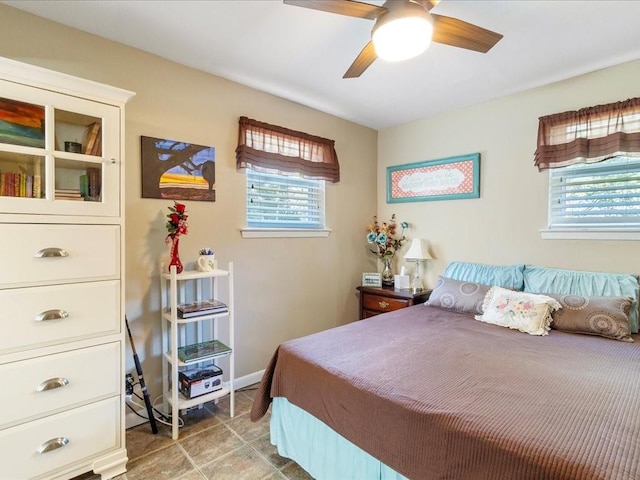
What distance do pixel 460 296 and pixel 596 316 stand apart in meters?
0.84

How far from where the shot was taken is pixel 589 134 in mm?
2428

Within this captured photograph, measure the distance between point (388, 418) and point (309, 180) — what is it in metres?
2.35

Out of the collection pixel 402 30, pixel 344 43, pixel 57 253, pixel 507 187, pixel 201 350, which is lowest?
pixel 201 350

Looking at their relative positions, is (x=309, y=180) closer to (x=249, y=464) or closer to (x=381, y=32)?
(x=381, y=32)

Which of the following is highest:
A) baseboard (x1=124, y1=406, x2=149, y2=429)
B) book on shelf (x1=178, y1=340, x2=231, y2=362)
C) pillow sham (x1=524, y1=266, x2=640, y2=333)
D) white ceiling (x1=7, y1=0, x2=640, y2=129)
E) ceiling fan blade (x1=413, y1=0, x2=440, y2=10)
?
white ceiling (x1=7, y1=0, x2=640, y2=129)

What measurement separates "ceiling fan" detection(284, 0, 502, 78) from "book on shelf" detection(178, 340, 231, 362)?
2.06 meters

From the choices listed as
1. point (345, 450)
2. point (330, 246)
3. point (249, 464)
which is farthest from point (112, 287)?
point (330, 246)

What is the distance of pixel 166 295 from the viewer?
230 cm

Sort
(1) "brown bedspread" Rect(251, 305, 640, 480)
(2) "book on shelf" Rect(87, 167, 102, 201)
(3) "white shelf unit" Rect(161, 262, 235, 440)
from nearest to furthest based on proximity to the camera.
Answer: (1) "brown bedspread" Rect(251, 305, 640, 480) < (2) "book on shelf" Rect(87, 167, 102, 201) < (3) "white shelf unit" Rect(161, 262, 235, 440)

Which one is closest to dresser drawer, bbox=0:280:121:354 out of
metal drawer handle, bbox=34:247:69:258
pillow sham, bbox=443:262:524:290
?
metal drawer handle, bbox=34:247:69:258

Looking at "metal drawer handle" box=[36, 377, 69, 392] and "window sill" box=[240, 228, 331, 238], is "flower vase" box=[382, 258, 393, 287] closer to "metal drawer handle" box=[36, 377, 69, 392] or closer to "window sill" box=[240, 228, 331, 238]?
"window sill" box=[240, 228, 331, 238]

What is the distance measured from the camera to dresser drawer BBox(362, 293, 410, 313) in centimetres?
309

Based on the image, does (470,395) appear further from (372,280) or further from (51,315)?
(372,280)

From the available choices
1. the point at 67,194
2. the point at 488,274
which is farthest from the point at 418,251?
the point at 67,194
